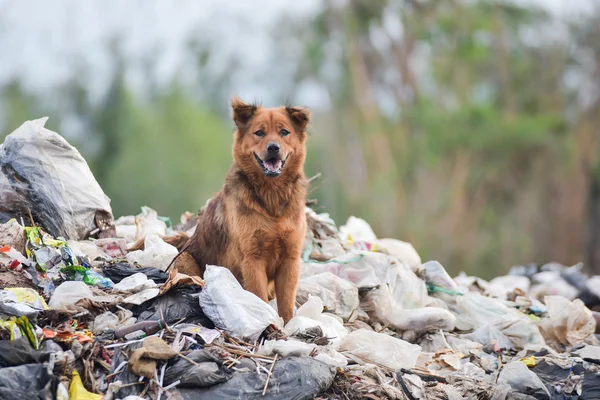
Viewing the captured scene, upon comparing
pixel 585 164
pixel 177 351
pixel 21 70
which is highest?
pixel 585 164

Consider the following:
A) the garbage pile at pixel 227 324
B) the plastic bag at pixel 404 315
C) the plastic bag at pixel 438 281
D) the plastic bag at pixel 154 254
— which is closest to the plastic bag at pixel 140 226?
the garbage pile at pixel 227 324

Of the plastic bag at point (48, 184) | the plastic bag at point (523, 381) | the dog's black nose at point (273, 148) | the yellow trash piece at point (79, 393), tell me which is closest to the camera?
the yellow trash piece at point (79, 393)

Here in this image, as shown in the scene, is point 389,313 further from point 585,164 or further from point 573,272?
point 585,164

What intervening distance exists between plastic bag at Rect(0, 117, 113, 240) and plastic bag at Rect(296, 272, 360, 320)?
65.4 inches

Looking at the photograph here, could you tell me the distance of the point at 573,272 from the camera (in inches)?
332

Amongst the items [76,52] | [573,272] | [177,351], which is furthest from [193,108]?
[177,351]

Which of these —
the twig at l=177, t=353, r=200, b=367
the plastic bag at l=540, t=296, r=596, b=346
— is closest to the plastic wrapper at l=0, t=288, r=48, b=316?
the twig at l=177, t=353, r=200, b=367

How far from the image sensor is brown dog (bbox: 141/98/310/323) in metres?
5.00

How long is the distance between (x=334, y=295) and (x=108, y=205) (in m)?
1.87

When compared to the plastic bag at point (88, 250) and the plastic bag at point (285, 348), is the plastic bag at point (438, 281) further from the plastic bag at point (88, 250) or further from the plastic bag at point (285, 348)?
the plastic bag at point (88, 250)

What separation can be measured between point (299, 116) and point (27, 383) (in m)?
2.58

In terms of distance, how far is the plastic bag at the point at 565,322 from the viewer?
5922mm

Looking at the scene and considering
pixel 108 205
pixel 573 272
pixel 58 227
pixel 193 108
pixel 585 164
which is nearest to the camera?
pixel 58 227

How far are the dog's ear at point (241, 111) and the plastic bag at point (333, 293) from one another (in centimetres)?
→ 129
